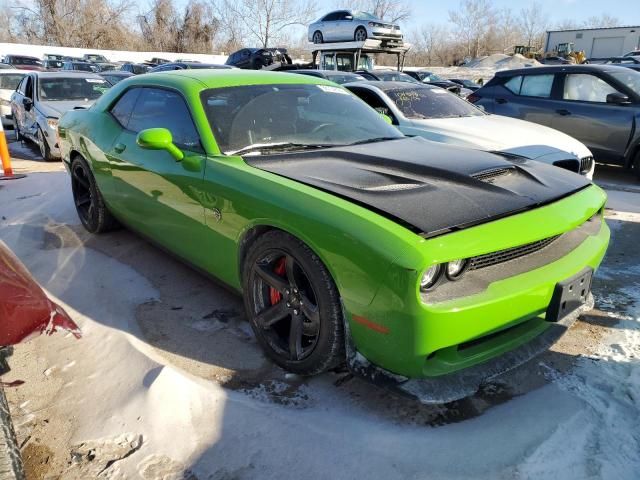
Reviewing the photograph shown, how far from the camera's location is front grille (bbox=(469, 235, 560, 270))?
205 centimetres

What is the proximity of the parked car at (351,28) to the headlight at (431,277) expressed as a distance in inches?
638

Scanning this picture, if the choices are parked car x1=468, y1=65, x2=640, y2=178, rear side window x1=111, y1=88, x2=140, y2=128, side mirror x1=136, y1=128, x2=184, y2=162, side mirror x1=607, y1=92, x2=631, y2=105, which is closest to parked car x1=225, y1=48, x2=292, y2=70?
parked car x1=468, y1=65, x2=640, y2=178

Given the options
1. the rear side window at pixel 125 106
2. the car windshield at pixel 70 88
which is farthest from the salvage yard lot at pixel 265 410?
the car windshield at pixel 70 88

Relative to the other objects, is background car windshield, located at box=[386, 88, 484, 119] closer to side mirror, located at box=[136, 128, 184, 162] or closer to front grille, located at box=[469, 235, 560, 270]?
side mirror, located at box=[136, 128, 184, 162]

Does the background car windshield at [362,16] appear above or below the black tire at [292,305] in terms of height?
above

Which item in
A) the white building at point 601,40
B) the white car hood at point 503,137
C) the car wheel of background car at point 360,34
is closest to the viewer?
the white car hood at point 503,137

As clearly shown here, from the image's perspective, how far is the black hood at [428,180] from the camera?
2.10 metres

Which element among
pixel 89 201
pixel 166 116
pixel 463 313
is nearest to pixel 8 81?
pixel 89 201

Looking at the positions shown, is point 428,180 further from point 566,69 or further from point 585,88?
point 566,69

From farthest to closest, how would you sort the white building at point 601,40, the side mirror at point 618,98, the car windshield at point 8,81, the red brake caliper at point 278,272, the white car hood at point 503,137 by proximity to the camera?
the white building at point 601,40 → the car windshield at point 8,81 → the side mirror at point 618,98 → the white car hood at point 503,137 → the red brake caliper at point 278,272

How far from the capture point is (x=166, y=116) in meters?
3.31

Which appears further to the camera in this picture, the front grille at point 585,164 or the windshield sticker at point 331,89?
the front grille at point 585,164

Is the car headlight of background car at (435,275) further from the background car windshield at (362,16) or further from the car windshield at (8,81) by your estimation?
the background car windshield at (362,16)

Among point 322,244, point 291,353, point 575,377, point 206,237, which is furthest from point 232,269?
point 575,377
